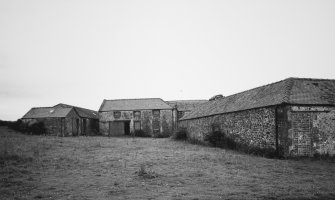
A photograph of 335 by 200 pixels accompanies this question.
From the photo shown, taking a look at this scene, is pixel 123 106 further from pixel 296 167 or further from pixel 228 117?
pixel 296 167

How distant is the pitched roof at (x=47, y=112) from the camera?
4104 cm

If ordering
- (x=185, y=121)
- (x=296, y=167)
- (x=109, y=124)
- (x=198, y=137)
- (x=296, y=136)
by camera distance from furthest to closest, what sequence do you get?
(x=109, y=124), (x=185, y=121), (x=198, y=137), (x=296, y=136), (x=296, y=167)

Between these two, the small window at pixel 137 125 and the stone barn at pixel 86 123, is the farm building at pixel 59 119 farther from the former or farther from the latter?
the small window at pixel 137 125

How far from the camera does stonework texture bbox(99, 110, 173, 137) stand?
150 feet

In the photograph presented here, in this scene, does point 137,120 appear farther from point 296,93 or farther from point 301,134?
point 301,134

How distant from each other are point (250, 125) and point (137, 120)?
96.5 ft

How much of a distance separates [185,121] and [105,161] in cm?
2110

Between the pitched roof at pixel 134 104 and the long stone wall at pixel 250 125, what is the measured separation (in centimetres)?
2074

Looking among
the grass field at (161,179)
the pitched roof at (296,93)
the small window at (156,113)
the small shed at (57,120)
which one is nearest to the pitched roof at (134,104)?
the small window at (156,113)

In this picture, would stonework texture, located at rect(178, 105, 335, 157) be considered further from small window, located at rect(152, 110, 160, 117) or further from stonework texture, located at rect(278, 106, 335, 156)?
small window, located at rect(152, 110, 160, 117)

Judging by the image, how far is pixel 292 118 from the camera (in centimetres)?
A: 1612

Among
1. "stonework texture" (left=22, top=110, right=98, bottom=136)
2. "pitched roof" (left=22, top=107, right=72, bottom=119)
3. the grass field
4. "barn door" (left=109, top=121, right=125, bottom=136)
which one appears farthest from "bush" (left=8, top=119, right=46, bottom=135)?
the grass field

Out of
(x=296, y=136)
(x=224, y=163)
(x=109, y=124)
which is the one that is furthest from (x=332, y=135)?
(x=109, y=124)

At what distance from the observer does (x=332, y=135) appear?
16266mm
